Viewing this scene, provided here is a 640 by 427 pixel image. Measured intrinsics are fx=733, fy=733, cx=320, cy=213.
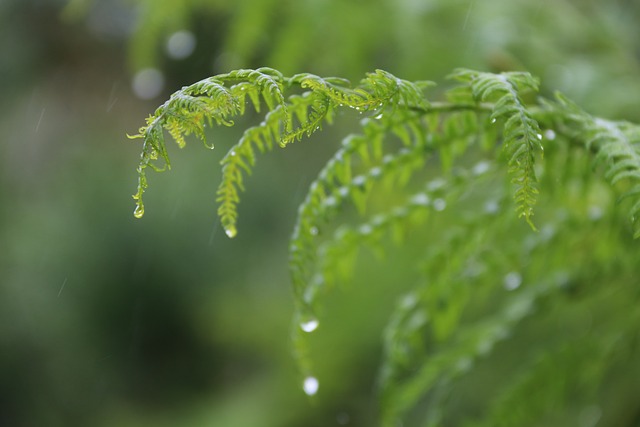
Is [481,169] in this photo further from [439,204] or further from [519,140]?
[519,140]

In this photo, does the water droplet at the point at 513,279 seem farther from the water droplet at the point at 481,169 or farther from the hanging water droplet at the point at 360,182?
the hanging water droplet at the point at 360,182

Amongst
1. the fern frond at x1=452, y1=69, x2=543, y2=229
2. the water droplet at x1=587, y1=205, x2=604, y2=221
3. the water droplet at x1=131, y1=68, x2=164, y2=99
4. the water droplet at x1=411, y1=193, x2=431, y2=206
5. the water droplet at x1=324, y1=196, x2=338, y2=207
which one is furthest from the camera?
the water droplet at x1=131, y1=68, x2=164, y2=99

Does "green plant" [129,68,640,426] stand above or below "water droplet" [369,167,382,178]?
below

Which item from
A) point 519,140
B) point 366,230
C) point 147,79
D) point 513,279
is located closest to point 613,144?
point 519,140

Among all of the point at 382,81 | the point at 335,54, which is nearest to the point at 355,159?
the point at 335,54

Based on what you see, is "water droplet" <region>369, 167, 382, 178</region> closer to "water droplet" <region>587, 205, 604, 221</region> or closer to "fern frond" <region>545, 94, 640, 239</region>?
"fern frond" <region>545, 94, 640, 239</region>

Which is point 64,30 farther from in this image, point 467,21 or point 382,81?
point 382,81

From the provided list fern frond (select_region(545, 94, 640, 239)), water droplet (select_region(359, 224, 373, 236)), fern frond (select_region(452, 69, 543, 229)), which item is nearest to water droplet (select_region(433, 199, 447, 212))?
water droplet (select_region(359, 224, 373, 236))

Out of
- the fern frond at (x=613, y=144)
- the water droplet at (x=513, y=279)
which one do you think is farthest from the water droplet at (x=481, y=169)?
the water droplet at (x=513, y=279)
